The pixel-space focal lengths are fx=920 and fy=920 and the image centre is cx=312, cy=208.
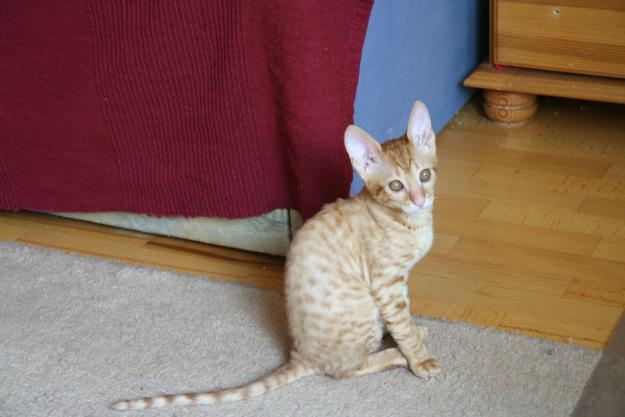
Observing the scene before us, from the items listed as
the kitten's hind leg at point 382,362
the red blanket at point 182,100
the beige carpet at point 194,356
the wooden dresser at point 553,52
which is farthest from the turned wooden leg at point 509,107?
the kitten's hind leg at point 382,362

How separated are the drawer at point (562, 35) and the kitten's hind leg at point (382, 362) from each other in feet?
3.30

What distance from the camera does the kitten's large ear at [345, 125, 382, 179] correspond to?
146cm

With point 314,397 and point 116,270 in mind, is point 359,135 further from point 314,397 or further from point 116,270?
point 116,270

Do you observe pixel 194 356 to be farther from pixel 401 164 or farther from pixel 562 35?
pixel 562 35

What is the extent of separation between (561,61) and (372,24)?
61 cm

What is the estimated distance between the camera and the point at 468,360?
1.57m

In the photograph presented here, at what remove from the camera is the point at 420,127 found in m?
1.49

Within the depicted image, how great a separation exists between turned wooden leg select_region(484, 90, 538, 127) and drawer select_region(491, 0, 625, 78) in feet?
0.28

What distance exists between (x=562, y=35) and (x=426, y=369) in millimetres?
1029

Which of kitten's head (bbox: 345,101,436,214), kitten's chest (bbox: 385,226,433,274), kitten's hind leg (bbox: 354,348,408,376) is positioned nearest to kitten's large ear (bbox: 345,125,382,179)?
kitten's head (bbox: 345,101,436,214)

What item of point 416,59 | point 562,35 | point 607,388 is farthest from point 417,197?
point 562,35

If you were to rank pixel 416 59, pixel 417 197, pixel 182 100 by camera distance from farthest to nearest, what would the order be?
pixel 416 59 < pixel 182 100 < pixel 417 197

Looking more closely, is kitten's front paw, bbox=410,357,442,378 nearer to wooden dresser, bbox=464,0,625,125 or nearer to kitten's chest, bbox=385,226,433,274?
kitten's chest, bbox=385,226,433,274

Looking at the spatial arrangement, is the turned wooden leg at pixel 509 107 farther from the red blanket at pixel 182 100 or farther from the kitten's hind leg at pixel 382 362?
the kitten's hind leg at pixel 382 362
